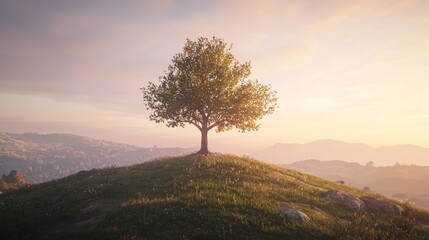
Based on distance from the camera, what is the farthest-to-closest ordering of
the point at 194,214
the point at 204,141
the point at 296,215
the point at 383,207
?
the point at 204,141
the point at 383,207
the point at 296,215
the point at 194,214

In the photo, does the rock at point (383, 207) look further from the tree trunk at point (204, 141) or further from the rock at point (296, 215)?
the tree trunk at point (204, 141)

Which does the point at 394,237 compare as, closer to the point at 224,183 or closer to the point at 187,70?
the point at 224,183

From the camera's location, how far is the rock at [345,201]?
20402 millimetres

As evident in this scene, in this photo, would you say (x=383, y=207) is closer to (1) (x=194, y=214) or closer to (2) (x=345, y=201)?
(2) (x=345, y=201)

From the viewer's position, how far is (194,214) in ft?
48.9

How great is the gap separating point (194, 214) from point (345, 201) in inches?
479

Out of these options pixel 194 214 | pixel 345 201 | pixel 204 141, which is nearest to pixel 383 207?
pixel 345 201

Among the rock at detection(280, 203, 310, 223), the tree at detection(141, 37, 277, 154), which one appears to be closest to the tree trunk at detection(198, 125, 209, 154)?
the tree at detection(141, 37, 277, 154)

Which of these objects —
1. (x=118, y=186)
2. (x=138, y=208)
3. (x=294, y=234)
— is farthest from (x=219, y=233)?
(x=118, y=186)

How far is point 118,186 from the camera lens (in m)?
24.0

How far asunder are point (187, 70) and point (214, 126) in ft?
27.1

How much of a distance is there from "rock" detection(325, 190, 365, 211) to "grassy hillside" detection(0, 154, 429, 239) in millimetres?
823

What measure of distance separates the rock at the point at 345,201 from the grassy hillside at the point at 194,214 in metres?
0.82

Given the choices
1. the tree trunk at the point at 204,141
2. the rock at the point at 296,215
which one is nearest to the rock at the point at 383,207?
the rock at the point at 296,215
